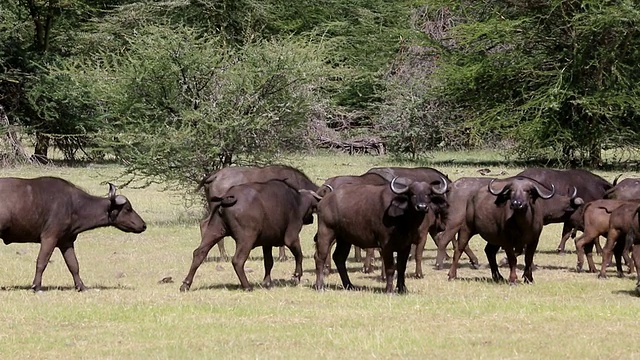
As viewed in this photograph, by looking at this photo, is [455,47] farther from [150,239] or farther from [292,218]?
[292,218]

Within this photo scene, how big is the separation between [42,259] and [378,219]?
4434mm

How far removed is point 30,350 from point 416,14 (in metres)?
44.0

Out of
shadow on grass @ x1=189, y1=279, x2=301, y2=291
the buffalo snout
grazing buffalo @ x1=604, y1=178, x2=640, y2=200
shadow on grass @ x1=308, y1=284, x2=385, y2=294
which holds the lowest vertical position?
shadow on grass @ x1=189, y1=279, x2=301, y2=291

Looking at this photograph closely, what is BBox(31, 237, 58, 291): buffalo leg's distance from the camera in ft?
45.7

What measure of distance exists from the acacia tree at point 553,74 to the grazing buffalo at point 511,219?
2232 centimetres

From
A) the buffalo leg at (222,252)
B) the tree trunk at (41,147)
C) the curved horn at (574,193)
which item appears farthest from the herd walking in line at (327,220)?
the tree trunk at (41,147)

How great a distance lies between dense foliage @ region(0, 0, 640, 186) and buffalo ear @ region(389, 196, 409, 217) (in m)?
9.67

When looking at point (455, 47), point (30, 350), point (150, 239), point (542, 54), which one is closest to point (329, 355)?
point (30, 350)

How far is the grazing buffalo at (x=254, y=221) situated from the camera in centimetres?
1416

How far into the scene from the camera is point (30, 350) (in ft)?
32.8

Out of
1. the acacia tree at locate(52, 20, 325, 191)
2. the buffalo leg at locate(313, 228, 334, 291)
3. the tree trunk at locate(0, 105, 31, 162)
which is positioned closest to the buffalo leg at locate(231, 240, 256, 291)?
the buffalo leg at locate(313, 228, 334, 291)

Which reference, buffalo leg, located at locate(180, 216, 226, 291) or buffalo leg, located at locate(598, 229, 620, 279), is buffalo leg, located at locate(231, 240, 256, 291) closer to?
buffalo leg, located at locate(180, 216, 226, 291)

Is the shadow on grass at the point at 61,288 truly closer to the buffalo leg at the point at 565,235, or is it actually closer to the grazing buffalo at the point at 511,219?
the grazing buffalo at the point at 511,219

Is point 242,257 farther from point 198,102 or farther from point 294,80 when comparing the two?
point 294,80
